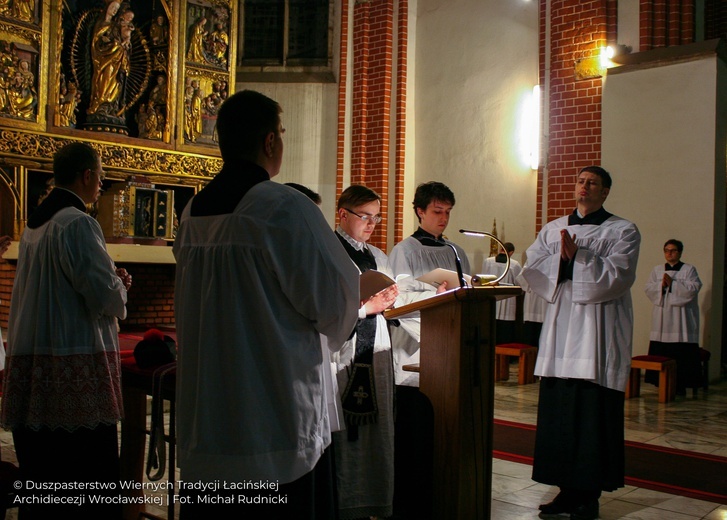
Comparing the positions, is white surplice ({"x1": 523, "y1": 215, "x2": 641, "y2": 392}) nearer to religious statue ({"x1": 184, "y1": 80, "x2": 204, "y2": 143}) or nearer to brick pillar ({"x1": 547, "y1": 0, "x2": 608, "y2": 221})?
brick pillar ({"x1": 547, "y1": 0, "x2": 608, "y2": 221})

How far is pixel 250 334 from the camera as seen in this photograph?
1.96 m

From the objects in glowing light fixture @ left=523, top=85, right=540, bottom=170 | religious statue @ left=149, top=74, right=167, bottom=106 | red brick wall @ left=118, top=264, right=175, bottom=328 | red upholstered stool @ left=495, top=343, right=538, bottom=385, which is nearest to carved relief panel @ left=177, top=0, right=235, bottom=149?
religious statue @ left=149, top=74, right=167, bottom=106

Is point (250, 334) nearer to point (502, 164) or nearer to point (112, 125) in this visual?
point (112, 125)

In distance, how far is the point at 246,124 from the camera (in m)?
2.04

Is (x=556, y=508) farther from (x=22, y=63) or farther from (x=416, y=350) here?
(x=22, y=63)

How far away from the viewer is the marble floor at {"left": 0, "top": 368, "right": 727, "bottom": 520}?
12.7ft

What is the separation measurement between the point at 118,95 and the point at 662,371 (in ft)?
23.1

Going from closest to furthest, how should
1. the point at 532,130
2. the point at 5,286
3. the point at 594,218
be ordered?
1. the point at 594,218
2. the point at 5,286
3. the point at 532,130

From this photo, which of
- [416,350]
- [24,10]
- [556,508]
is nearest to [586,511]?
[556,508]

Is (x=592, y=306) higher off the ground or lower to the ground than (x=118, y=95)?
lower

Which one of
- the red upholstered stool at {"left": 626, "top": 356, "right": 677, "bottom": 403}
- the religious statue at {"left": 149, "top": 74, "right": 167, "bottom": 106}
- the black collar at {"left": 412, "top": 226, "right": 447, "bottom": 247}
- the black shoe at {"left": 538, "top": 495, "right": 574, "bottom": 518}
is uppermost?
the religious statue at {"left": 149, "top": 74, "right": 167, "bottom": 106}

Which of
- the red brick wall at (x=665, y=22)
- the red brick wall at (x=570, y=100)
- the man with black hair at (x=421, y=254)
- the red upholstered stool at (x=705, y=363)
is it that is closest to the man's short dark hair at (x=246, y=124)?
→ the man with black hair at (x=421, y=254)

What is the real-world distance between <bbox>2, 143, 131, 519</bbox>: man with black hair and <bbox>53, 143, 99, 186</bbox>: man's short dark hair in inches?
4.8

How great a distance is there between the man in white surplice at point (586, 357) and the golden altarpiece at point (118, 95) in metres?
5.94
